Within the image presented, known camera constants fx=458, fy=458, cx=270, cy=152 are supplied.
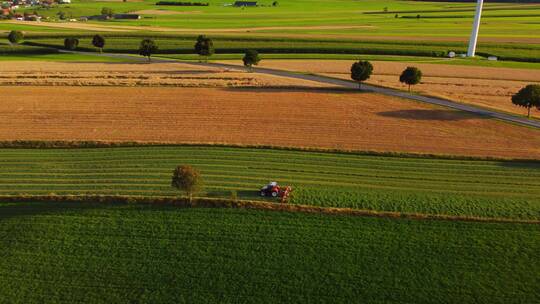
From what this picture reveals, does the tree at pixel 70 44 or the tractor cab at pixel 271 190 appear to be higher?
the tree at pixel 70 44

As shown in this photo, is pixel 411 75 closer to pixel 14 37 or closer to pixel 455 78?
pixel 455 78

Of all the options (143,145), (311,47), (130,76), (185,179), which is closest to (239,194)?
(185,179)

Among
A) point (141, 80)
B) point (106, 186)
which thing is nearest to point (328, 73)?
point (141, 80)

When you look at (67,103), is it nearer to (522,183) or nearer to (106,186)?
(106,186)

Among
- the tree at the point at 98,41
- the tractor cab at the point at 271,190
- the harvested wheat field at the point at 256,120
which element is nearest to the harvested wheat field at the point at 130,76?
the harvested wheat field at the point at 256,120

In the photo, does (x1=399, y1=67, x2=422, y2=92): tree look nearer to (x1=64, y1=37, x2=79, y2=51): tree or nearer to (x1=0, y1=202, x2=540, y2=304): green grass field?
(x1=0, y1=202, x2=540, y2=304): green grass field

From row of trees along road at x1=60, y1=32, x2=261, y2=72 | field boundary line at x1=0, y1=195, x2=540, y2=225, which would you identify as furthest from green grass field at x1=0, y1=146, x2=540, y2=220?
row of trees along road at x1=60, y1=32, x2=261, y2=72

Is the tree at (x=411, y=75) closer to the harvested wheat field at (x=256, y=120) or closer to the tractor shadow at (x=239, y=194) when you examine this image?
the harvested wheat field at (x=256, y=120)
